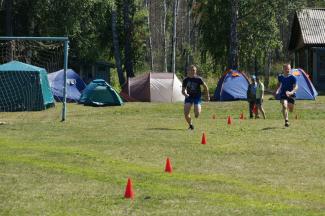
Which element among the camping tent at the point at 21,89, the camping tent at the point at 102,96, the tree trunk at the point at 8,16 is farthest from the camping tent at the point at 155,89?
the tree trunk at the point at 8,16

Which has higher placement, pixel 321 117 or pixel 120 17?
pixel 120 17

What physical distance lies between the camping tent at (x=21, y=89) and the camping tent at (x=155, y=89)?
6612mm

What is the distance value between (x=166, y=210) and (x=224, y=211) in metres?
0.69

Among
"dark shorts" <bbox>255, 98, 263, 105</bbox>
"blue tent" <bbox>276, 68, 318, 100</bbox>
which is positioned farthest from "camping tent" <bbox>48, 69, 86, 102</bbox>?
"dark shorts" <bbox>255, 98, 263, 105</bbox>

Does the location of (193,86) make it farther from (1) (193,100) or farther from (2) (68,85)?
(2) (68,85)

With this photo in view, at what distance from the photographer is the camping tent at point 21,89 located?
27.2m

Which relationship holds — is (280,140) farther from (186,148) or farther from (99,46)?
(99,46)

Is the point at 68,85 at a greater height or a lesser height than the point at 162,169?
lesser

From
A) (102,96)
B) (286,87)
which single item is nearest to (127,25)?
(102,96)

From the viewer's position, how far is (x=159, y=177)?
10.4 m

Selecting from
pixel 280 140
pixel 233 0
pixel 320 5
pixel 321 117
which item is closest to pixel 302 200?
pixel 280 140

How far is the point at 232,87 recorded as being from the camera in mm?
32562

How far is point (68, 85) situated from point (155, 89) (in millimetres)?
4354

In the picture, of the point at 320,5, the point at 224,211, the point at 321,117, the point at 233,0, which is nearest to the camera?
the point at 224,211
